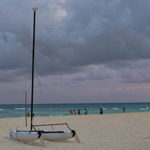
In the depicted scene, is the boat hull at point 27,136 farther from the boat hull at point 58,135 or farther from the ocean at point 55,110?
the ocean at point 55,110

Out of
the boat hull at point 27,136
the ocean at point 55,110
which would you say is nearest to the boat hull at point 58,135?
the boat hull at point 27,136

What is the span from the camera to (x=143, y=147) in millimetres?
12680

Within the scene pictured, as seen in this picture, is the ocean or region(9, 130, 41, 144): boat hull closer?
region(9, 130, 41, 144): boat hull

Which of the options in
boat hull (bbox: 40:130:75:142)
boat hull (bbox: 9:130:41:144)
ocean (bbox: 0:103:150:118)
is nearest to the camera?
boat hull (bbox: 9:130:41:144)

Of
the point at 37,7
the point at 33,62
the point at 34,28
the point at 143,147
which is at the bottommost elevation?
the point at 143,147

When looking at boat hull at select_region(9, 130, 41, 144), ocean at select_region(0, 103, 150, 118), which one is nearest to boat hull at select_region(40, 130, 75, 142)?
boat hull at select_region(9, 130, 41, 144)

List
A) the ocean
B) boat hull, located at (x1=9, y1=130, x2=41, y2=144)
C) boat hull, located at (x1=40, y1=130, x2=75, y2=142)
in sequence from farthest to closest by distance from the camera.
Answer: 1. the ocean
2. boat hull, located at (x1=40, y1=130, x2=75, y2=142)
3. boat hull, located at (x1=9, y1=130, x2=41, y2=144)

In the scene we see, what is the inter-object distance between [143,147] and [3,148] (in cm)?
705

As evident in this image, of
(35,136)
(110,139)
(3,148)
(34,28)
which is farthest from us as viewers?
(34,28)

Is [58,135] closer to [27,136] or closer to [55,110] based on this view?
[27,136]

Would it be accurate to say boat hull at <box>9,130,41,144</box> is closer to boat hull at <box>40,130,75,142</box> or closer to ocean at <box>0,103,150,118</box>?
boat hull at <box>40,130,75,142</box>

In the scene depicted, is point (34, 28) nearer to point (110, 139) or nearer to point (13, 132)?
Result: point (13, 132)

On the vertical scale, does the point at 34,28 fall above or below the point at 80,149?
above

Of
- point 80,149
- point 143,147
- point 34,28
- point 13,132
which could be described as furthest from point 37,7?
point 143,147
